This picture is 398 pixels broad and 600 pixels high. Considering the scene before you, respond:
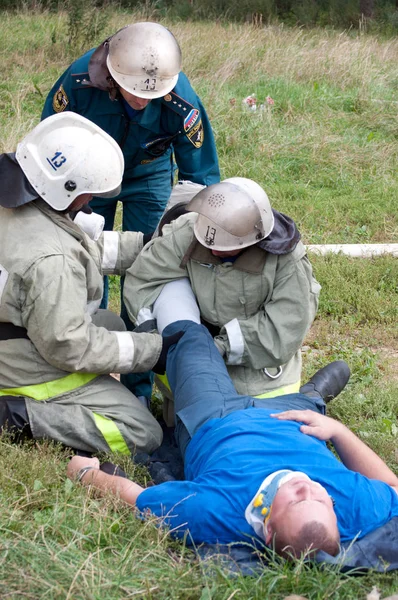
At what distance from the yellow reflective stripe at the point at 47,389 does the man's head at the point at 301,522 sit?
1403 millimetres

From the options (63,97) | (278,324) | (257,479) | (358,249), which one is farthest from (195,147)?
(257,479)

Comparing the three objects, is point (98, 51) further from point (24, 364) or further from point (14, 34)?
point (14, 34)

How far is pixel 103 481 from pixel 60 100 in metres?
2.50

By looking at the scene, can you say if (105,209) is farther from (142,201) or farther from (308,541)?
(308,541)

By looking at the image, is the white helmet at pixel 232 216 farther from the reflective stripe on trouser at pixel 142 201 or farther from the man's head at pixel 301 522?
the man's head at pixel 301 522

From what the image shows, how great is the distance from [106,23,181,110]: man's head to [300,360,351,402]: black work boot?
1.86m

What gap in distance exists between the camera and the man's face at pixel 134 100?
4.56 meters

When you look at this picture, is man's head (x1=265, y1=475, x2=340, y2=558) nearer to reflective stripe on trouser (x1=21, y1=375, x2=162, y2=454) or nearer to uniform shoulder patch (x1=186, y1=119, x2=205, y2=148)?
reflective stripe on trouser (x1=21, y1=375, x2=162, y2=454)

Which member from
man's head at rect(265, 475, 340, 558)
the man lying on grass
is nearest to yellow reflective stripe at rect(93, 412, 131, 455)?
the man lying on grass

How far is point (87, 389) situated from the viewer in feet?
13.1

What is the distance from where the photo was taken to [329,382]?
15.3ft

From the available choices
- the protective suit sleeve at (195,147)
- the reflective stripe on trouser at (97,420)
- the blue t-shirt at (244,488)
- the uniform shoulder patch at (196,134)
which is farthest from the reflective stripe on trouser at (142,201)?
the blue t-shirt at (244,488)

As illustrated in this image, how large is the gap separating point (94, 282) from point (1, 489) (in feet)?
3.59

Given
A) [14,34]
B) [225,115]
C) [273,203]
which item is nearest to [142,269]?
[273,203]
